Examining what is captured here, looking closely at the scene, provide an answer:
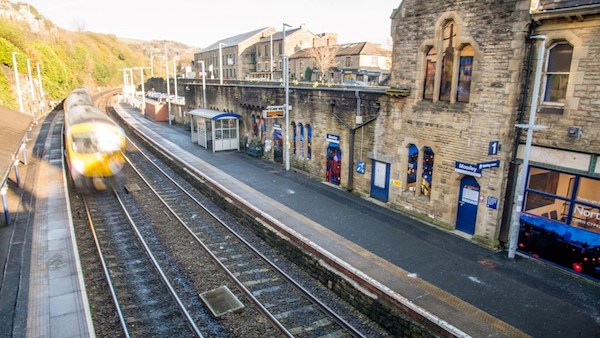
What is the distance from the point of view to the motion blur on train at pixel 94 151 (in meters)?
16.4

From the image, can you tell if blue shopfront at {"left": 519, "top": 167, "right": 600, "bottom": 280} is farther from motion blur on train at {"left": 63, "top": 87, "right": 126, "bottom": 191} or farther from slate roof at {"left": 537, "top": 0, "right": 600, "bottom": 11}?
motion blur on train at {"left": 63, "top": 87, "right": 126, "bottom": 191}

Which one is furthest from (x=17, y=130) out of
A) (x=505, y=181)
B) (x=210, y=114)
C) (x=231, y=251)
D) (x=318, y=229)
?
(x=505, y=181)

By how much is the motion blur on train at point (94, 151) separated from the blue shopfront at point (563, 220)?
633 inches

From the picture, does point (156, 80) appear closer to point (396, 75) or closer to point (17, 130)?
point (17, 130)

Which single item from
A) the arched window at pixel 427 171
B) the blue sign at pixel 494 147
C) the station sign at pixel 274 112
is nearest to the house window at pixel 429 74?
the arched window at pixel 427 171

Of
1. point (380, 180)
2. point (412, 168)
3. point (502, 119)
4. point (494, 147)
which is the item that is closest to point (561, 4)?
point (502, 119)

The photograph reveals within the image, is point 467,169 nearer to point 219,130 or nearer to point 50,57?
point 219,130

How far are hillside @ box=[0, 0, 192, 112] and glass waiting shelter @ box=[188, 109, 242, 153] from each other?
18.5 m

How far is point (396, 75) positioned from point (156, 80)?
226 feet

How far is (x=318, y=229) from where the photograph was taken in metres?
12.9

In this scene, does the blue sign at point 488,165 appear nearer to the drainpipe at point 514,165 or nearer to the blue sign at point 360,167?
the drainpipe at point 514,165

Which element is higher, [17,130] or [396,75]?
[396,75]

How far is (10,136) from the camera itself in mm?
17109

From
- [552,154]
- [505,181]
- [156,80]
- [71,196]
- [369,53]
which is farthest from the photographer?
[156,80]
